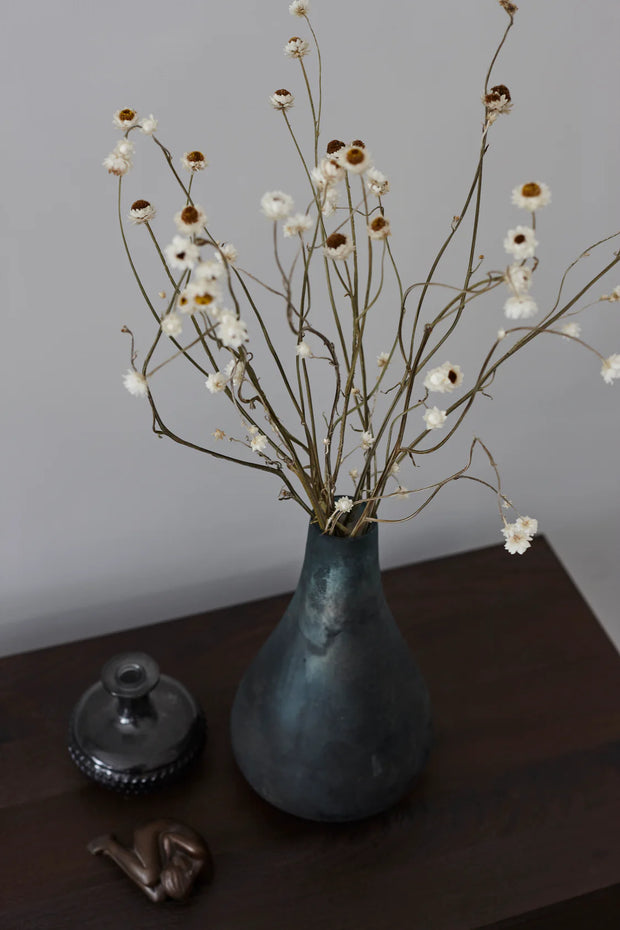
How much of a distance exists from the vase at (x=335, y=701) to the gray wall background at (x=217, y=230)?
1.08 ft

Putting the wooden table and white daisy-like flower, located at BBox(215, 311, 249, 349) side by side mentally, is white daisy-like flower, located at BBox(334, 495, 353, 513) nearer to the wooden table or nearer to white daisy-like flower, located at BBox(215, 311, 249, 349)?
white daisy-like flower, located at BBox(215, 311, 249, 349)

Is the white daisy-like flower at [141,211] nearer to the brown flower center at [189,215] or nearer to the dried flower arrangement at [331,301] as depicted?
the dried flower arrangement at [331,301]

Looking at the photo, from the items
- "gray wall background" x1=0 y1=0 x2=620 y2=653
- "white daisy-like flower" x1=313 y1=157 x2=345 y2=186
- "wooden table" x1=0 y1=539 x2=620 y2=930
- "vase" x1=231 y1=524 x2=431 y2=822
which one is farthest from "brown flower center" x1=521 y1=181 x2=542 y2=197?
"wooden table" x1=0 y1=539 x2=620 y2=930

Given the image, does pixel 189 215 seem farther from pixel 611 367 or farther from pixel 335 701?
pixel 335 701

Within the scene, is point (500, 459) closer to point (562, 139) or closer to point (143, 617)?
point (562, 139)

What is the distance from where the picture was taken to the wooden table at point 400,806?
0.84 metres

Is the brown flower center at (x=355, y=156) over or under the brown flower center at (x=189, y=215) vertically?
over

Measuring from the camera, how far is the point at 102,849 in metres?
0.88

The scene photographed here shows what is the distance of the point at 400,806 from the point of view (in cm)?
93

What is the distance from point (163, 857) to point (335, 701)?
0.22 metres

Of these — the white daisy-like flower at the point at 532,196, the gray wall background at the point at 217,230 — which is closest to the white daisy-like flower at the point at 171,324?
the white daisy-like flower at the point at 532,196

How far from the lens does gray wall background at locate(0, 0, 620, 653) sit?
90cm

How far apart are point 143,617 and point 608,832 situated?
1.98 feet

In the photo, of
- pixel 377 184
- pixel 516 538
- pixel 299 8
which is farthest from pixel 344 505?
pixel 299 8
